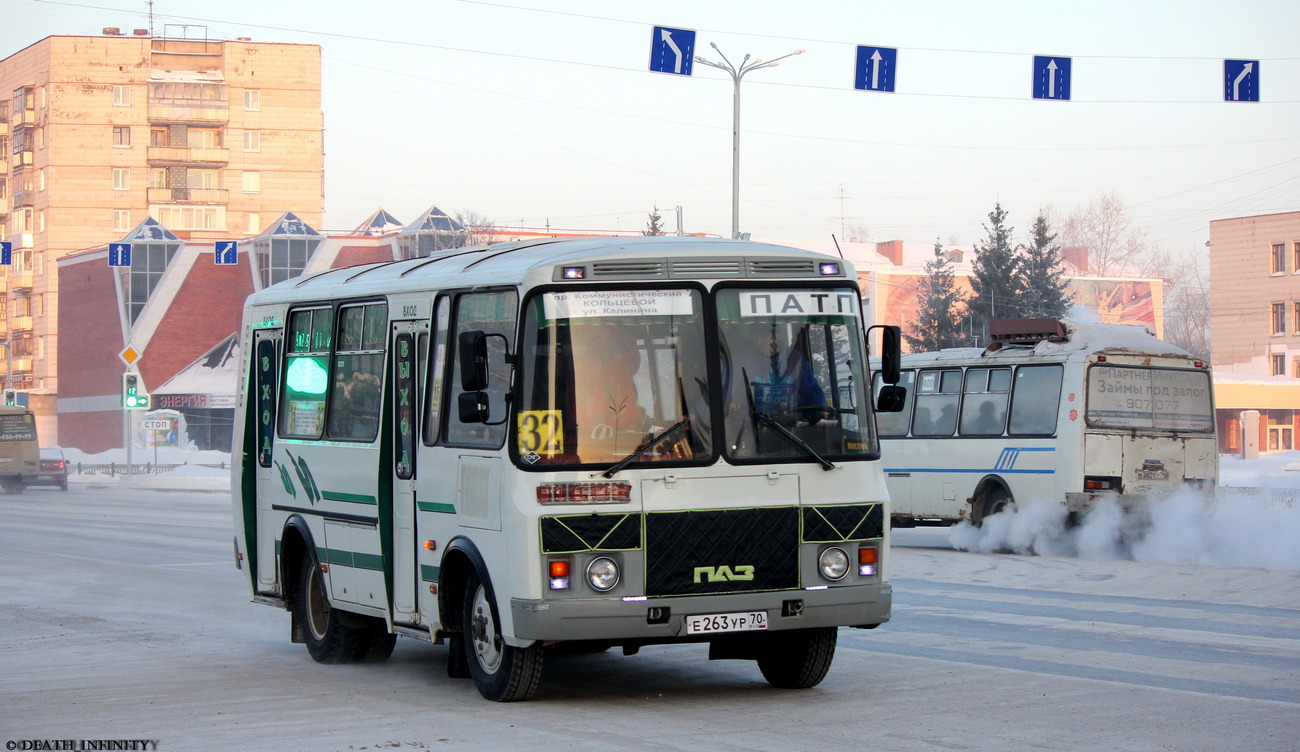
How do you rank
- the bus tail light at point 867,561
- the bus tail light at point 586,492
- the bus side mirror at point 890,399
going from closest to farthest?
the bus tail light at point 586,492, the bus tail light at point 867,561, the bus side mirror at point 890,399

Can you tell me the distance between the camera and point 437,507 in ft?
33.5

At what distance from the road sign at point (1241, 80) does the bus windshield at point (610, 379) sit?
1751cm

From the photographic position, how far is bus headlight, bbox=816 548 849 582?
952 cm

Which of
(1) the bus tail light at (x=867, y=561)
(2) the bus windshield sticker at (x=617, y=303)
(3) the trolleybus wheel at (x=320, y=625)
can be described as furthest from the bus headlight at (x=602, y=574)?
(3) the trolleybus wheel at (x=320, y=625)

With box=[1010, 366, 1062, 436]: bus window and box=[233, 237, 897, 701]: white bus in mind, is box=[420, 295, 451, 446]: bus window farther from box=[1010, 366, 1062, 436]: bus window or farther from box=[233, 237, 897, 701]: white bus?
box=[1010, 366, 1062, 436]: bus window

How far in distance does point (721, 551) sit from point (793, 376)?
45.2 inches

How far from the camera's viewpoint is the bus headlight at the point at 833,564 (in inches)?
375

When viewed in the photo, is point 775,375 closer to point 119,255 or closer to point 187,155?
point 119,255

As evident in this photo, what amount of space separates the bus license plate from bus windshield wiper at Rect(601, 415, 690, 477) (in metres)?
0.95

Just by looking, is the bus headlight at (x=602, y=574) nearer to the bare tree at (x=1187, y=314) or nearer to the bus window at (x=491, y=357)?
the bus window at (x=491, y=357)

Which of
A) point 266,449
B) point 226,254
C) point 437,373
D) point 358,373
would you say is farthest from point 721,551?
point 226,254

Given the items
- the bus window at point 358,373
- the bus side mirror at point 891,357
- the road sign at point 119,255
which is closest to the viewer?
the bus side mirror at point 891,357

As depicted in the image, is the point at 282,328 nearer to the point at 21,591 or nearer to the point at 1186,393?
the point at 21,591

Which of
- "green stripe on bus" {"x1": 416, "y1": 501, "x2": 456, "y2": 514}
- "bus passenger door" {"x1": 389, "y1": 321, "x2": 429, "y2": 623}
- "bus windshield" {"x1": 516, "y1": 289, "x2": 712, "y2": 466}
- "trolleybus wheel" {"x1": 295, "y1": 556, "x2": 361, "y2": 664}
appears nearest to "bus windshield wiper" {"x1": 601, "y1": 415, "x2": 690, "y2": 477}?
"bus windshield" {"x1": 516, "y1": 289, "x2": 712, "y2": 466}
